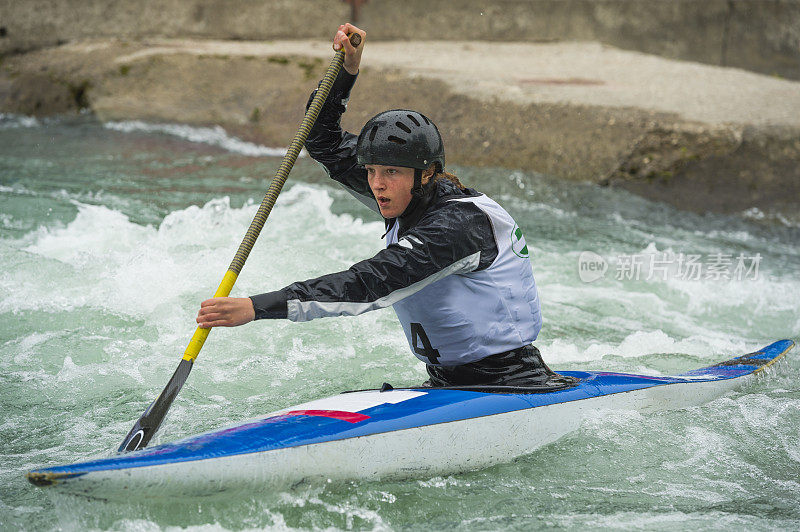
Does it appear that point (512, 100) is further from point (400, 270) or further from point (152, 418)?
point (152, 418)

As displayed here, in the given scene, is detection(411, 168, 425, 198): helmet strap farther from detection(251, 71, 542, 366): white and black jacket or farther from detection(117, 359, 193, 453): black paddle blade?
detection(117, 359, 193, 453): black paddle blade

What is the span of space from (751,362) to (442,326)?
6.39 ft

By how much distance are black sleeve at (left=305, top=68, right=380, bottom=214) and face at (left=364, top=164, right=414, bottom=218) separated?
1.24ft

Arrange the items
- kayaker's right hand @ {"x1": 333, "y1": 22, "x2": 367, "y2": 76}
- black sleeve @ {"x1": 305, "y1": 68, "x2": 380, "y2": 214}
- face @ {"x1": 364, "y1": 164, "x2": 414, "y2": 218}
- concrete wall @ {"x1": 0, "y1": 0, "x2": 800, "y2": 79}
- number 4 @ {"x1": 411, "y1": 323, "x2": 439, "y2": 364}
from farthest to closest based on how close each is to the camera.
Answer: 1. concrete wall @ {"x1": 0, "y1": 0, "x2": 800, "y2": 79}
2. black sleeve @ {"x1": 305, "y1": 68, "x2": 380, "y2": 214}
3. kayaker's right hand @ {"x1": 333, "y1": 22, "x2": 367, "y2": 76}
4. number 4 @ {"x1": 411, "y1": 323, "x2": 439, "y2": 364}
5. face @ {"x1": 364, "y1": 164, "x2": 414, "y2": 218}

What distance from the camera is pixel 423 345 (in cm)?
286

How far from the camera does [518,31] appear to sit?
1096cm

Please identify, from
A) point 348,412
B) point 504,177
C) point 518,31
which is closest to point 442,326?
point 348,412

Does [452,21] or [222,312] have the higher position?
[452,21]

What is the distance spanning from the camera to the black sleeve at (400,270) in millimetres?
2400

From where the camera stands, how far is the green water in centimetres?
266

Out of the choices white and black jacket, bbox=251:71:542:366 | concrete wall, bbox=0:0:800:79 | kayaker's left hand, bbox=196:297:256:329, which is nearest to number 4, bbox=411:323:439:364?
white and black jacket, bbox=251:71:542:366

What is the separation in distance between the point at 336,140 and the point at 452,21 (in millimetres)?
8335
